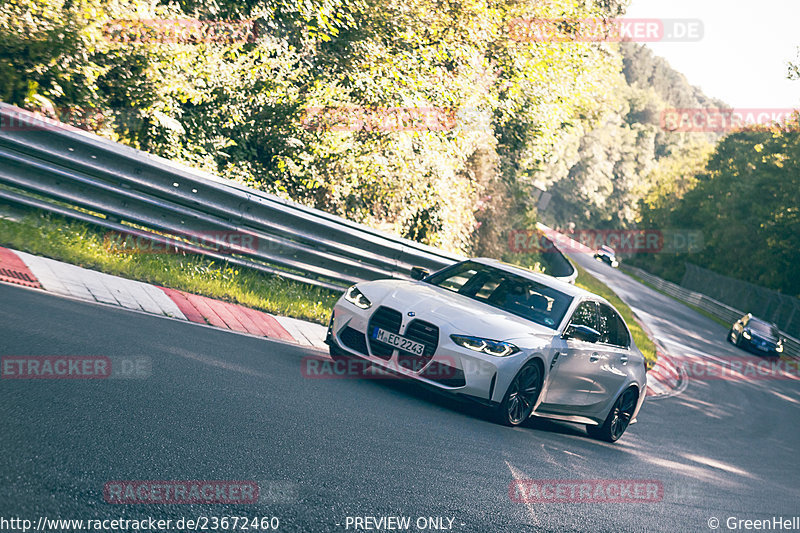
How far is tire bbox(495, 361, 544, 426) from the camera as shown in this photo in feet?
24.6

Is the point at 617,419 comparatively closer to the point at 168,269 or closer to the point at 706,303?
the point at 168,269

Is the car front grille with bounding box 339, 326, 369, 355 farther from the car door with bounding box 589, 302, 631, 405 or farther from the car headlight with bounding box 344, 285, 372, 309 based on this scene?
the car door with bounding box 589, 302, 631, 405

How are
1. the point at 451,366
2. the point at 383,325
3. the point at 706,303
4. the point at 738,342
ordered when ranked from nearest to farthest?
the point at 451,366, the point at 383,325, the point at 738,342, the point at 706,303

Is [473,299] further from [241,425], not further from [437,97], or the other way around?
[437,97]

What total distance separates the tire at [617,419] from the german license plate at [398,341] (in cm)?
300

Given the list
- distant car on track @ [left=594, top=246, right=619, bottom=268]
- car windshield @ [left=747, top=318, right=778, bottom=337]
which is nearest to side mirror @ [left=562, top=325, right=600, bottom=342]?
car windshield @ [left=747, top=318, right=778, bottom=337]

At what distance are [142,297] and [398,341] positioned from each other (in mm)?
2816

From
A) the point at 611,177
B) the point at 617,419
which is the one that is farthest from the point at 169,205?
the point at 611,177

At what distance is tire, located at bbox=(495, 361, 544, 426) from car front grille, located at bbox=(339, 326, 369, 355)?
137cm

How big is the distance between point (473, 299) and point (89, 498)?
215 inches

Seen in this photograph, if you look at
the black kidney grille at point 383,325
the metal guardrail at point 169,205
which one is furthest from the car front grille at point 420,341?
the metal guardrail at point 169,205

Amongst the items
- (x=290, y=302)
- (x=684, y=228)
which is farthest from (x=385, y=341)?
(x=684, y=228)

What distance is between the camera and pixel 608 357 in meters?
9.12

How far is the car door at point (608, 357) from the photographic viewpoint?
888cm
